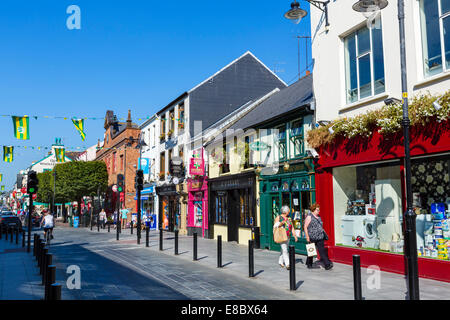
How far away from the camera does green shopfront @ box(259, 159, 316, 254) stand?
13.5 metres

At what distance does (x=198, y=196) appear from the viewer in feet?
76.9

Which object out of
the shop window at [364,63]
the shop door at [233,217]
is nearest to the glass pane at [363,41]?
the shop window at [364,63]

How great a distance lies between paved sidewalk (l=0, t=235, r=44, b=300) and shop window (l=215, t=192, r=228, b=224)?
30.8ft

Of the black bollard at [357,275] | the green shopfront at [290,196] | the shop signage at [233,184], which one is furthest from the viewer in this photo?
the shop signage at [233,184]

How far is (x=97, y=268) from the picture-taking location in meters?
10.9

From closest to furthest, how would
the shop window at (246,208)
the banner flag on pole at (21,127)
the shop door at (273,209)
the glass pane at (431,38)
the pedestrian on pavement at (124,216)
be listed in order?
the glass pane at (431,38) → the shop door at (273,209) → the banner flag on pole at (21,127) → the shop window at (246,208) → the pedestrian on pavement at (124,216)

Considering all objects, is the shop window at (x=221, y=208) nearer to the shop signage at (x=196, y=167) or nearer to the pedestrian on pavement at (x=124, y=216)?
the shop signage at (x=196, y=167)

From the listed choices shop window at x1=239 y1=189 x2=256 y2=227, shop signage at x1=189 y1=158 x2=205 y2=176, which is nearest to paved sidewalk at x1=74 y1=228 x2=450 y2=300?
shop window at x1=239 y1=189 x2=256 y2=227

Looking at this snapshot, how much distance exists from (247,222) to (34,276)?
33.6 feet

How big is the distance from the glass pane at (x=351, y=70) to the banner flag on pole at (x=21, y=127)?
557 inches

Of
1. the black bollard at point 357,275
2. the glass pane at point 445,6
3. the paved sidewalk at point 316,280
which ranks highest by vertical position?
the glass pane at point 445,6

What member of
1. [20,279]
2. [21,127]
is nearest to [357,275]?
[20,279]

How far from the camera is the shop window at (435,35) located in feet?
28.5
